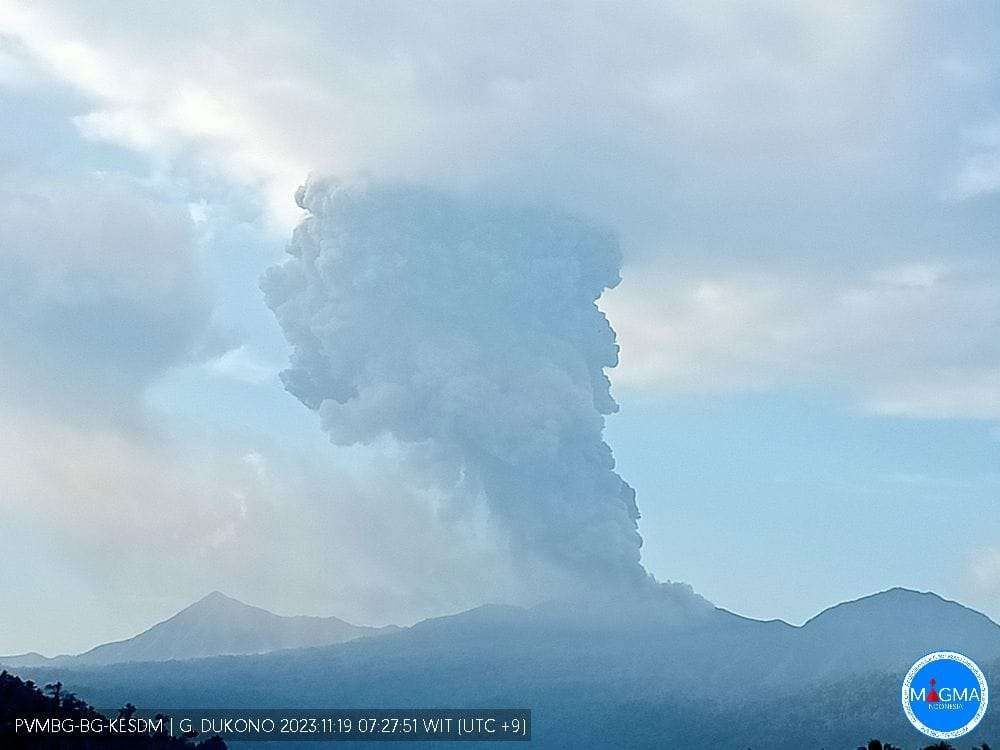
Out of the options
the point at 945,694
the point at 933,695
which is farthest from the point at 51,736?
the point at 945,694

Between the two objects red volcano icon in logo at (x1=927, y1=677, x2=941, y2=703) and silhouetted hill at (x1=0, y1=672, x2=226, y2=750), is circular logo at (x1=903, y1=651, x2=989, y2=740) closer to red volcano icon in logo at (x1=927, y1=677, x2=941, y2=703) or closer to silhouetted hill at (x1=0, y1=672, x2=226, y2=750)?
red volcano icon in logo at (x1=927, y1=677, x2=941, y2=703)

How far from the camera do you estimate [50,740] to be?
9038 centimetres

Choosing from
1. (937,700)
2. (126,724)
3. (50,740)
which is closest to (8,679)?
(126,724)

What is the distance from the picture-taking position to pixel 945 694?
73938 millimetres

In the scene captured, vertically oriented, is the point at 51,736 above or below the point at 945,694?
above

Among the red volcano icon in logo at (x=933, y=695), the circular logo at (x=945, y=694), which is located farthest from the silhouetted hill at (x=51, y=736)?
the red volcano icon in logo at (x=933, y=695)

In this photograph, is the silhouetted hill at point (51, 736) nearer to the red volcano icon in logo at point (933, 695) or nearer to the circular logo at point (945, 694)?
the circular logo at point (945, 694)

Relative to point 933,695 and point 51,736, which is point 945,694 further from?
point 51,736

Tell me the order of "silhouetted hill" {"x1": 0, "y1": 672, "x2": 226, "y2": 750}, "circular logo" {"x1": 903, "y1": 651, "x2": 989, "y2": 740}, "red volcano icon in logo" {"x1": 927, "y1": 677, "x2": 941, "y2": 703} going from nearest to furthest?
"circular logo" {"x1": 903, "y1": 651, "x2": 989, "y2": 740}
"red volcano icon in logo" {"x1": 927, "y1": 677, "x2": 941, "y2": 703}
"silhouetted hill" {"x1": 0, "y1": 672, "x2": 226, "y2": 750}

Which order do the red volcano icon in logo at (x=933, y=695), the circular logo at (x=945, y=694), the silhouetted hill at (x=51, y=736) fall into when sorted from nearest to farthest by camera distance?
the circular logo at (x=945, y=694) → the red volcano icon in logo at (x=933, y=695) → the silhouetted hill at (x=51, y=736)

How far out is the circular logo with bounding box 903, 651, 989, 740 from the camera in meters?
71.9

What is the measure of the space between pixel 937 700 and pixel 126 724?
219 ft

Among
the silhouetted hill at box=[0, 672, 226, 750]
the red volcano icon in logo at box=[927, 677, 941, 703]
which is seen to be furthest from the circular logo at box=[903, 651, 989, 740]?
the silhouetted hill at box=[0, 672, 226, 750]

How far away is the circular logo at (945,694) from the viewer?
7194cm
